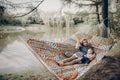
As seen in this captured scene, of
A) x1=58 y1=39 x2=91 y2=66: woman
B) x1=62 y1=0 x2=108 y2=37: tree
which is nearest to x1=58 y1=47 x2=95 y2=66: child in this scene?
x1=58 y1=39 x2=91 y2=66: woman

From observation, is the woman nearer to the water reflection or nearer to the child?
the child

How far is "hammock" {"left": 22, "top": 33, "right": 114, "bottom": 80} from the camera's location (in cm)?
221

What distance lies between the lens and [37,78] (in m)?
3.05

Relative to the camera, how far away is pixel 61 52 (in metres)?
2.59

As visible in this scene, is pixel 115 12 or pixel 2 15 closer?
pixel 2 15

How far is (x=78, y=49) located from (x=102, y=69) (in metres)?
0.73

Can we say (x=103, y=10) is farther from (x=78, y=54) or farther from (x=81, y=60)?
(x=81, y=60)

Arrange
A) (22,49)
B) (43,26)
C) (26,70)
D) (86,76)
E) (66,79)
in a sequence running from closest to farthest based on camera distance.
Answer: (66,79), (86,76), (26,70), (22,49), (43,26)

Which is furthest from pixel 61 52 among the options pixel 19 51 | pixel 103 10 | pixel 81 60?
pixel 19 51

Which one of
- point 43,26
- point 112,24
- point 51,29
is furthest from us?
point 51,29

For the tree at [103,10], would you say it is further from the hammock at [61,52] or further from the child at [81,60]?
the child at [81,60]

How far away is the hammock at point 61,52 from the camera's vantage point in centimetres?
221

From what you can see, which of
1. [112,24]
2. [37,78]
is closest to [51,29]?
[112,24]

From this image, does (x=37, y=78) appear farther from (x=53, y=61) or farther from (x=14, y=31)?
(x=14, y=31)
